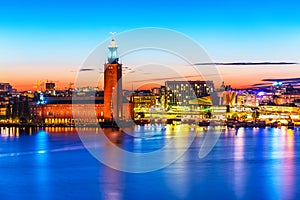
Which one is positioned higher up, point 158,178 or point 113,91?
point 113,91

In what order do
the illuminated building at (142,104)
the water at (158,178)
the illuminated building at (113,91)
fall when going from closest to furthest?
the water at (158,178) < the illuminated building at (113,91) < the illuminated building at (142,104)

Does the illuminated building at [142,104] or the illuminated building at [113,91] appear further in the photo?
the illuminated building at [142,104]

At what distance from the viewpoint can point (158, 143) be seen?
13547 mm

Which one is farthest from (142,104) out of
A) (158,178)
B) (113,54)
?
(158,178)

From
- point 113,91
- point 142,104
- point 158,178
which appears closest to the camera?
point 158,178

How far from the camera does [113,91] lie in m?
25.2

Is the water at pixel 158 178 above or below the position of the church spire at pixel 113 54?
below

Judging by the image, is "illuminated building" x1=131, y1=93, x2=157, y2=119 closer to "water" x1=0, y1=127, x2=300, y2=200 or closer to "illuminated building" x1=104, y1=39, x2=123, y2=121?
"illuminated building" x1=104, y1=39, x2=123, y2=121

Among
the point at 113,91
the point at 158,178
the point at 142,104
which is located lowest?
the point at 158,178

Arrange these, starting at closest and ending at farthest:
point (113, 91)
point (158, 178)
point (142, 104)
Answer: point (158, 178) < point (113, 91) < point (142, 104)

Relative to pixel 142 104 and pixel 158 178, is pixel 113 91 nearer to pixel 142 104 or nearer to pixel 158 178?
pixel 142 104

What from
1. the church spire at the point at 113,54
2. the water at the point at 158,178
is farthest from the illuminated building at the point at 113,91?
the water at the point at 158,178

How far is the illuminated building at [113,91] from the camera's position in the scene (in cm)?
2509

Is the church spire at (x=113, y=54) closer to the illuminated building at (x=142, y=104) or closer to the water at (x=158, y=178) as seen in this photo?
the illuminated building at (x=142, y=104)
